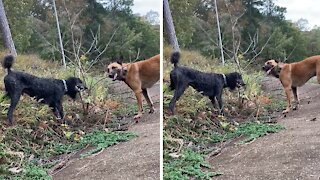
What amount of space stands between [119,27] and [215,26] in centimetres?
62

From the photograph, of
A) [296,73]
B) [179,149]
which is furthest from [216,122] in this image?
[296,73]

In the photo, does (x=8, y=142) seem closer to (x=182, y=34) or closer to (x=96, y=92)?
(x=96, y=92)

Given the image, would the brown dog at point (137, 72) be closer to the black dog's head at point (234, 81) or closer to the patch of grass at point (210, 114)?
the patch of grass at point (210, 114)

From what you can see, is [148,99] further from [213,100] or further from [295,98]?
[295,98]

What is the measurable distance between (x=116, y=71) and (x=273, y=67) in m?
1.01

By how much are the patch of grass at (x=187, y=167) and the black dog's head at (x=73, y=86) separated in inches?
27.7

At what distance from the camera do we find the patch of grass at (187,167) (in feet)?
11.3

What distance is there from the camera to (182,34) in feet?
11.6

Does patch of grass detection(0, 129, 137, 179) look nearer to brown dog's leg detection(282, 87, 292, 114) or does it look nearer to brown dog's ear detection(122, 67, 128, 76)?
brown dog's ear detection(122, 67, 128, 76)

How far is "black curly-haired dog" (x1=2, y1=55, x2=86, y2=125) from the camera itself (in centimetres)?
338

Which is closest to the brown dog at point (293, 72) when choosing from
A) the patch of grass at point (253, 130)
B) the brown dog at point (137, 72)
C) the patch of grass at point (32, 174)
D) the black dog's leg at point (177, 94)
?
the patch of grass at point (253, 130)

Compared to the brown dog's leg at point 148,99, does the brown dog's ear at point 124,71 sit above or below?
above

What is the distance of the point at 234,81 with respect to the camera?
11.6 ft

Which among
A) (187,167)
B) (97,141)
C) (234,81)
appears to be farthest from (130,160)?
(234,81)
